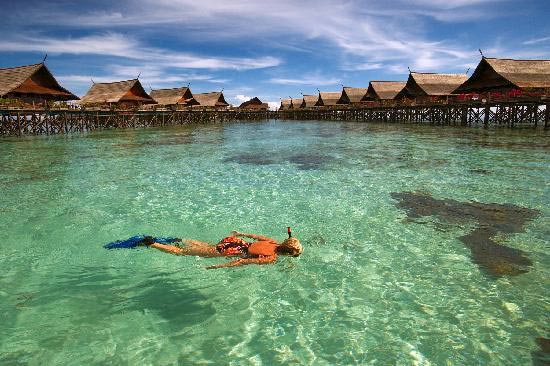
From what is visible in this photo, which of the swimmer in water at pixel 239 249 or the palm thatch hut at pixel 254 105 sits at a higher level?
the palm thatch hut at pixel 254 105

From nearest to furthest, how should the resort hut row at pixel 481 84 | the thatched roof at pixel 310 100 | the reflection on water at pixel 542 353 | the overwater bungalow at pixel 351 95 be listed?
the reflection on water at pixel 542 353 < the resort hut row at pixel 481 84 < the overwater bungalow at pixel 351 95 < the thatched roof at pixel 310 100

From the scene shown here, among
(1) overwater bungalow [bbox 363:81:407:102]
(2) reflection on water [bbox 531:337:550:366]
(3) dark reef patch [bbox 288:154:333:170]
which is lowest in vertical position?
(2) reflection on water [bbox 531:337:550:366]

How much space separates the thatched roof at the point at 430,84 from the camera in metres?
34.8

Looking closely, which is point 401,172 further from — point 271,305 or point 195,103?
point 195,103

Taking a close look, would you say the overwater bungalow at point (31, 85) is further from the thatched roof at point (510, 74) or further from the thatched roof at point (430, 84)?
the thatched roof at point (510, 74)

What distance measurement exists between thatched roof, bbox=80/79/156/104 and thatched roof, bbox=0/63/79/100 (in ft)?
20.4

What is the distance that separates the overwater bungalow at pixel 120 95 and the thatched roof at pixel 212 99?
1355 centimetres

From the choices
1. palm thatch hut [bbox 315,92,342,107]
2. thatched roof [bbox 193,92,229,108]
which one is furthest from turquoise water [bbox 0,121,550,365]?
palm thatch hut [bbox 315,92,342,107]

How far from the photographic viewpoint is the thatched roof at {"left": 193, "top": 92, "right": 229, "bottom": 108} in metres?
52.3

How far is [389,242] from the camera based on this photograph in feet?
18.0

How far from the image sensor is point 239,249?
501cm

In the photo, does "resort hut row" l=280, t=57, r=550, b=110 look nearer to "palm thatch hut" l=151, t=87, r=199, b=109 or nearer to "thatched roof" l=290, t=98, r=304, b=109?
"palm thatch hut" l=151, t=87, r=199, b=109

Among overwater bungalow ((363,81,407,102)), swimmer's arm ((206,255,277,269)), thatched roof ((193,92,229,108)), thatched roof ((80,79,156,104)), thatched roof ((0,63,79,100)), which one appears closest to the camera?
swimmer's arm ((206,255,277,269))

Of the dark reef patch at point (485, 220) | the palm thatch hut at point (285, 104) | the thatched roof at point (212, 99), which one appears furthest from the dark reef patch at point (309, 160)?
the palm thatch hut at point (285, 104)
